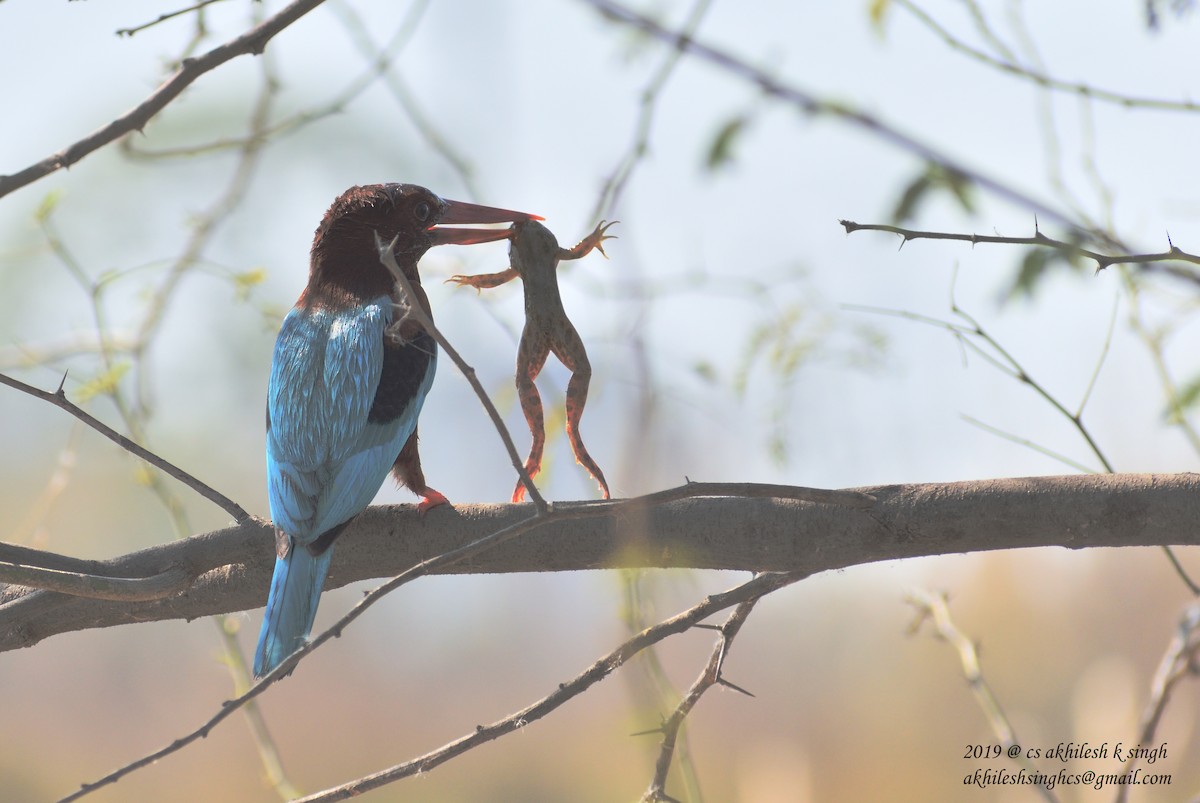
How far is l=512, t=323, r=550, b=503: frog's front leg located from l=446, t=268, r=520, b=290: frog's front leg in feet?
0.66

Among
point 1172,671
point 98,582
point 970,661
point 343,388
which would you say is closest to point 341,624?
point 98,582

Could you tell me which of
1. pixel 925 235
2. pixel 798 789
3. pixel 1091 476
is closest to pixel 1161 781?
pixel 798 789

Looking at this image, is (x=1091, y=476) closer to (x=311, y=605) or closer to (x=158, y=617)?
(x=311, y=605)

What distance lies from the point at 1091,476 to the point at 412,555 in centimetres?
121

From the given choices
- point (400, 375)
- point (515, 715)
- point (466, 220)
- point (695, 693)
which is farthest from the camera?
point (466, 220)

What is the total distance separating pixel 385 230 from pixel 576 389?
79 cm

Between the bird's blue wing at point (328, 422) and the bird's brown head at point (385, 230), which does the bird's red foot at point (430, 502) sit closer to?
the bird's blue wing at point (328, 422)

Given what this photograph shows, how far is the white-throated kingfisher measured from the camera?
2.07 meters

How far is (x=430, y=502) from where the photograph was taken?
2180 mm

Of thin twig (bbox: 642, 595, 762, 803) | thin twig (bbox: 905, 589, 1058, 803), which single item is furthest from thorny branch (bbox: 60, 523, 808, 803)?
thin twig (bbox: 905, 589, 1058, 803)

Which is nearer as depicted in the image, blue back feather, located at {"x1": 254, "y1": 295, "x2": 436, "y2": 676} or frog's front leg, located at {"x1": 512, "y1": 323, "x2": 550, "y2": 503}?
blue back feather, located at {"x1": 254, "y1": 295, "x2": 436, "y2": 676}

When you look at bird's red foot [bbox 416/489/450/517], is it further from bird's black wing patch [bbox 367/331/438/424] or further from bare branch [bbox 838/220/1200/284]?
bare branch [bbox 838/220/1200/284]

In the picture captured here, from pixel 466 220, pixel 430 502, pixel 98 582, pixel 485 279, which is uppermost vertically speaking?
pixel 466 220

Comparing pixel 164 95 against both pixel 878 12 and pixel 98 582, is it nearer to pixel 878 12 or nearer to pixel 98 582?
pixel 98 582
